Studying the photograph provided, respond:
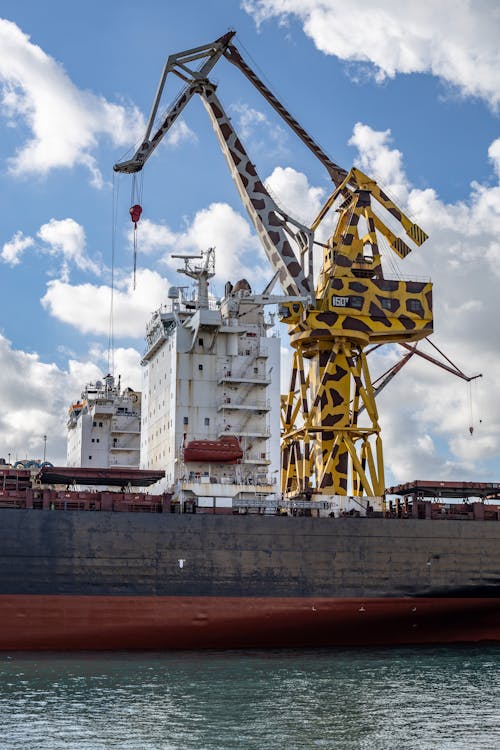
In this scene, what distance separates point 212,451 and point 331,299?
27.3 feet

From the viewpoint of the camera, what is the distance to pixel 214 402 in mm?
36250

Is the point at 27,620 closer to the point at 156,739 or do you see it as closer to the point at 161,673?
the point at 161,673

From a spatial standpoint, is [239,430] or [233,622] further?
[239,430]

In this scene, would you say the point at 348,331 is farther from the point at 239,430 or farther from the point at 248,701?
the point at 248,701

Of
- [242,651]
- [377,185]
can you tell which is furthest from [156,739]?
[377,185]

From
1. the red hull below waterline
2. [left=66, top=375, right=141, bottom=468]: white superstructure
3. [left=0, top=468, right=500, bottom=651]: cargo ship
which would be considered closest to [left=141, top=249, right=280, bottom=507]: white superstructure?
[left=0, top=468, right=500, bottom=651]: cargo ship

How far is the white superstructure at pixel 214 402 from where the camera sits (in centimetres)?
3391

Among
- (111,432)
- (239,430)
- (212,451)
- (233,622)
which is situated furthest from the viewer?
(111,432)

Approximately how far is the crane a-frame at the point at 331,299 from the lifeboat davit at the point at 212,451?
3612mm

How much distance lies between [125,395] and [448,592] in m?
26.9

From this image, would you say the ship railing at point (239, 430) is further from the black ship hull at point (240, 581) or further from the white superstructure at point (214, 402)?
the black ship hull at point (240, 581)

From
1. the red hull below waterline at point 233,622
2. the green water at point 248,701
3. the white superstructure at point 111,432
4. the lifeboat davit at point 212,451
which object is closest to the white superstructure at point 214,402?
the lifeboat davit at point 212,451

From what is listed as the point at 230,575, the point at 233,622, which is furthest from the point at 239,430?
the point at 233,622

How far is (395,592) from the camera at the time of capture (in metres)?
31.7
